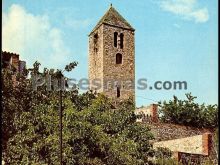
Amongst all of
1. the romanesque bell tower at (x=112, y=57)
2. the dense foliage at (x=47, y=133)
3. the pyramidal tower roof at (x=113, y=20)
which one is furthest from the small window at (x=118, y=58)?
the dense foliage at (x=47, y=133)

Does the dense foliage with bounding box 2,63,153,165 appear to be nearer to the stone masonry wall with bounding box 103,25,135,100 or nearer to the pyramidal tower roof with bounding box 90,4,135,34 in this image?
the stone masonry wall with bounding box 103,25,135,100

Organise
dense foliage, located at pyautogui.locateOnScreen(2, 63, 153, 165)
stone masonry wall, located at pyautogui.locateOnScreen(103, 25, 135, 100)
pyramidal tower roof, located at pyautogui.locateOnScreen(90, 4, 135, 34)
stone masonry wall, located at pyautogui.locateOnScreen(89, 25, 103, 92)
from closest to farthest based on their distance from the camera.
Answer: dense foliage, located at pyautogui.locateOnScreen(2, 63, 153, 165) < stone masonry wall, located at pyautogui.locateOnScreen(103, 25, 135, 100) < stone masonry wall, located at pyautogui.locateOnScreen(89, 25, 103, 92) < pyramidal tower roof, located at pyautogui.locateOnScreen(90, 4, 135, 34)

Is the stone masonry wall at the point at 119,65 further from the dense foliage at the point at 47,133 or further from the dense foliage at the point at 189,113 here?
the dense foliage at the point at 47,133

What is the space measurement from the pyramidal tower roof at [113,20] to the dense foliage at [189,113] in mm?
13099

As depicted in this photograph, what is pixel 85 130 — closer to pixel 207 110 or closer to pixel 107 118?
pixel 107 118

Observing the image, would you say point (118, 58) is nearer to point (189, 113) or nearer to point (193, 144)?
point (189, 113)

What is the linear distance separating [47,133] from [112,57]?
31141 millimetres

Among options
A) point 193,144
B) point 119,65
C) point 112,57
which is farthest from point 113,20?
point 193,144

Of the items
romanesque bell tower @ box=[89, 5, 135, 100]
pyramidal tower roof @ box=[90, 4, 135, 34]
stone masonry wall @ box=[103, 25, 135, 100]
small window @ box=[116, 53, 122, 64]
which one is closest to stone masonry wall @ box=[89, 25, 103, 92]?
romanesque bell tower @ box=[89, 5, 135, 100]

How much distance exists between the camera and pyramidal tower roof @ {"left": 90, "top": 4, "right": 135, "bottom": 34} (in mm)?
50188

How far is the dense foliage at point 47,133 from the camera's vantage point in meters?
17.7

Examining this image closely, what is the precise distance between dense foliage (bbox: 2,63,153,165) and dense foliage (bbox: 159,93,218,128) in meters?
19.2

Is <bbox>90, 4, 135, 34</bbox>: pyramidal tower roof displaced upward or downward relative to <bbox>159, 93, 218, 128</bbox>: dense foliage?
upward

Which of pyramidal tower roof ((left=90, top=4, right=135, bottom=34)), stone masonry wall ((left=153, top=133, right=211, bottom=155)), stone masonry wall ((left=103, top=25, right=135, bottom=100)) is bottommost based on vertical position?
stone masonry wall ((left=153, top=133, right=211, bottom=155))
